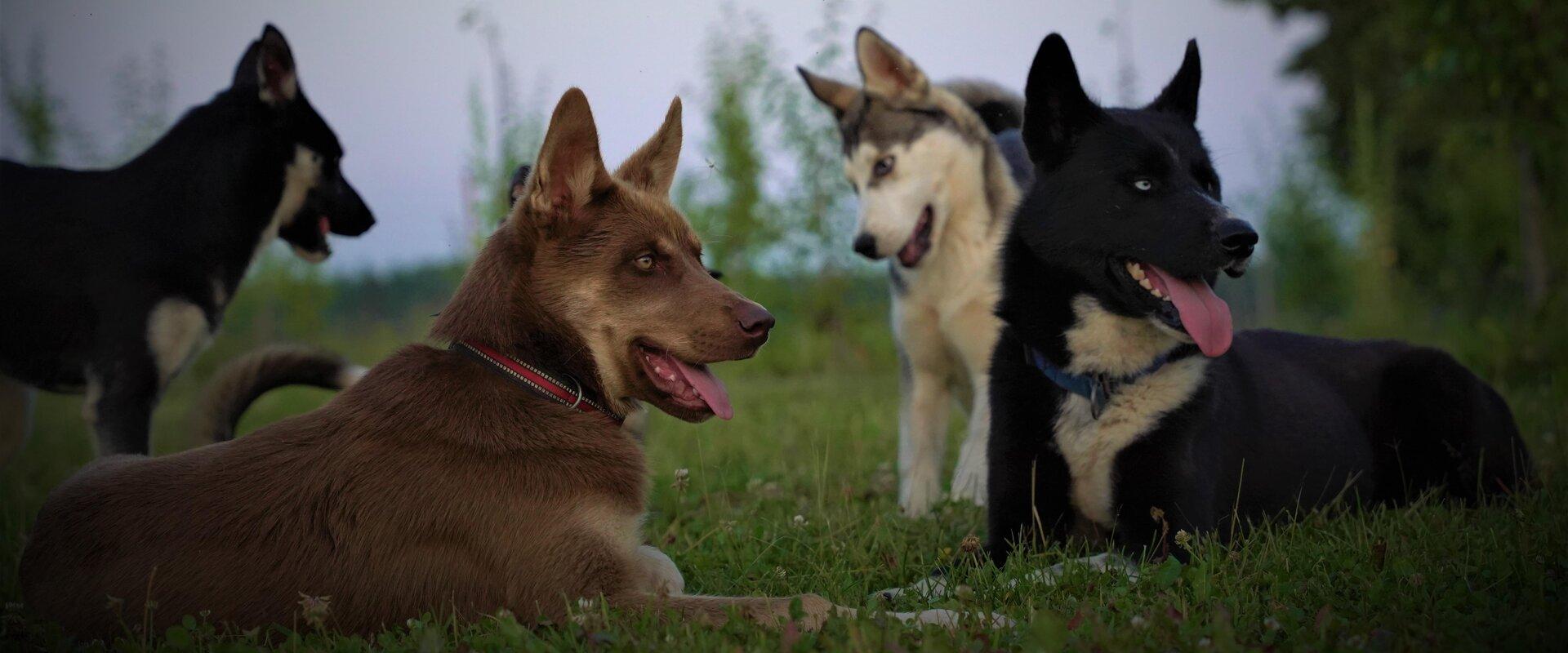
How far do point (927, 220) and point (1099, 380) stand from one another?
2.52 meters

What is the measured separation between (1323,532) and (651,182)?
2534mm

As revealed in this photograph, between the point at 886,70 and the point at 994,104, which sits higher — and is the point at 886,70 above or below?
above

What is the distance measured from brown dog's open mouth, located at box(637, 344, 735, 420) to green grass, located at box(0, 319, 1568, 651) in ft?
2.11

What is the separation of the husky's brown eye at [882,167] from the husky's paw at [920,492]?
1.66m

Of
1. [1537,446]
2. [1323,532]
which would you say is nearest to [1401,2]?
[1537,446]

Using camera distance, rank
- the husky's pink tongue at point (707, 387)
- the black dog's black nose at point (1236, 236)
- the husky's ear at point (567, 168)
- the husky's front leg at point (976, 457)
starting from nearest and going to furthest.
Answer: the husky's ear at point (567, 168)
the husky's pink tongue at point (707, 387)
the black dog's black nose at point (1236, 236)
the husky's front leg at point (976, 457)

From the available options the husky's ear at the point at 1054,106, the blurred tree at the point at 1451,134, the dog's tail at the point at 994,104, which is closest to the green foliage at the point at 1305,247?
the blurred tree at the point at 1451,134

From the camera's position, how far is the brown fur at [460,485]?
113 inches

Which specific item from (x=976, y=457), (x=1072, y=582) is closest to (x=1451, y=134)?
(x=976, y=457)

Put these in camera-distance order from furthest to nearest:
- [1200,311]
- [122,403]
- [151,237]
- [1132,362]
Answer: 1. [151,237]
2. [122,403]
3. [1132,362]
4. [1200,311]

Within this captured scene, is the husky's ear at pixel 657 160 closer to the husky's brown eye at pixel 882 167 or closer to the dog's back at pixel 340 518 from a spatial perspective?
the dog's back at pixel 340 518

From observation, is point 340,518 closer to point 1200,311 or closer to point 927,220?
point 1200,311

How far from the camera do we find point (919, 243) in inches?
239

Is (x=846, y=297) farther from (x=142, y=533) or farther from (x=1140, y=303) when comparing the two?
(x=142, y=533)
